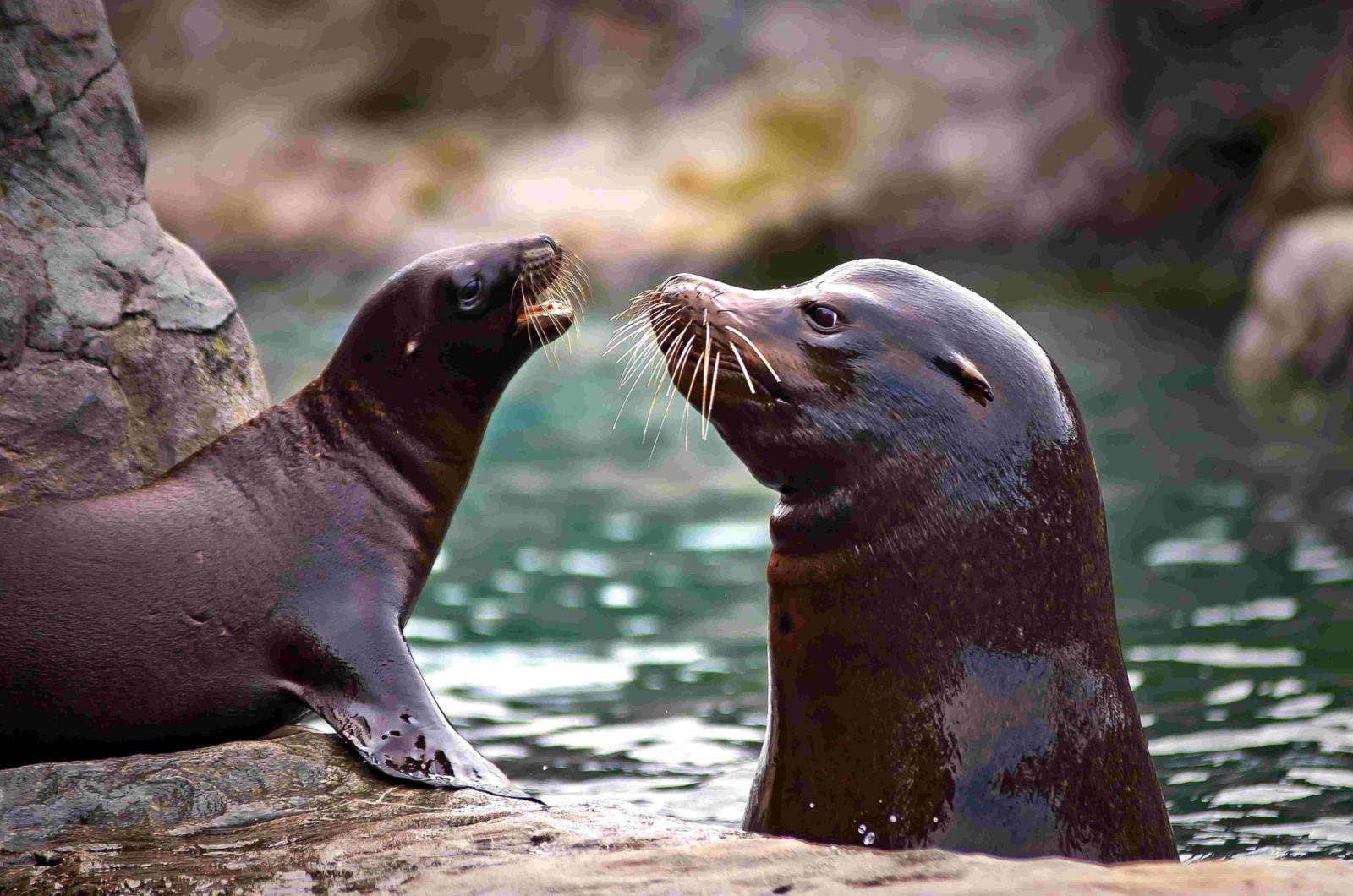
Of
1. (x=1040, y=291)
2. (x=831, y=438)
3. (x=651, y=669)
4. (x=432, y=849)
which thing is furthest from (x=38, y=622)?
(x=1040, y=291)

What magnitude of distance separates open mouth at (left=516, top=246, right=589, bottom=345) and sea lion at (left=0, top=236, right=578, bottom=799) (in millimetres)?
40

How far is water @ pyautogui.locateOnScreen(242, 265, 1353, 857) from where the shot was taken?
5125 millimetres

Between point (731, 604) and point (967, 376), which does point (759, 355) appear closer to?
point (967, 376)

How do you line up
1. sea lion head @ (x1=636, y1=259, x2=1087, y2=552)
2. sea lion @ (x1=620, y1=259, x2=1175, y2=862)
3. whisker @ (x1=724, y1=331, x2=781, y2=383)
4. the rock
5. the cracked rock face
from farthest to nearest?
1. the rock
2. the cracked rock face
3. whisker @ (x1=724, y1=331, x2=781, y2=383)
4. sea lion head @ (x1=636, y1=259, x2=1087, y2=552)
5. sea lion @ (x1=620, y1=259, x2=1175, y2=862)

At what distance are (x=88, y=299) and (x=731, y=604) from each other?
14.7 ft

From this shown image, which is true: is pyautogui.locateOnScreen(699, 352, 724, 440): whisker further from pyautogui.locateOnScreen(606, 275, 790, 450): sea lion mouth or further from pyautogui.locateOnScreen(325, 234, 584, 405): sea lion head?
pyautogui.locateOnScreen(325, 234, 584, 405): sea lion head

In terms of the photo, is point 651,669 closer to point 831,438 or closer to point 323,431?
point 323,431

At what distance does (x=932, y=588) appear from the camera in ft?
10.7

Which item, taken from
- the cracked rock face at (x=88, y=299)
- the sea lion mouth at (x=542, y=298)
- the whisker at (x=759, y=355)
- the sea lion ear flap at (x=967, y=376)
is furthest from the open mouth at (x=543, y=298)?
the sea lion ear flap at (x=967, y=376)

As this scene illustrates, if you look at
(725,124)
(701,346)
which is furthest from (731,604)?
(725,124)

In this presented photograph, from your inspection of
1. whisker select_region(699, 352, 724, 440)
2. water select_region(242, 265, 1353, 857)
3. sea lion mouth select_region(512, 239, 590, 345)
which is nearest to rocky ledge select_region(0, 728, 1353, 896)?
water select_region(242, 265, 1353, 857)

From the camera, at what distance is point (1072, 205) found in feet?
54.1

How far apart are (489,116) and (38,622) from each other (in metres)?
15.1

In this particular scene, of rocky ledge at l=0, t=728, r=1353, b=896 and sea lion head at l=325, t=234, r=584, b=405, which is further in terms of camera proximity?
sea lion head at l=325, t=234, r=584, b=405
